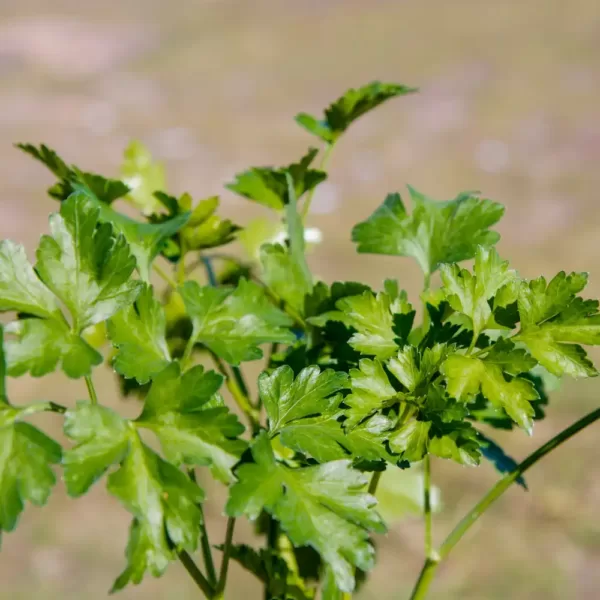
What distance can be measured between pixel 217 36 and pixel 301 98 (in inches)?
34.3

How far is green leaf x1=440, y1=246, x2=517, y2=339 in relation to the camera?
0.44m

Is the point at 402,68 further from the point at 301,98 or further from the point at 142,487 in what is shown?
the point at 142,487

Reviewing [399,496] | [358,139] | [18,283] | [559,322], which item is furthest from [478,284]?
[358,139]

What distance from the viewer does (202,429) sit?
1.29 ft

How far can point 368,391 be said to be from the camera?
420mm

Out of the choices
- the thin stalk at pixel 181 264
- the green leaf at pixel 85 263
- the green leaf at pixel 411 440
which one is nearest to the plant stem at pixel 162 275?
the thin stalk at pixel 181 264

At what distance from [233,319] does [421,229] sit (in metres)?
0.18

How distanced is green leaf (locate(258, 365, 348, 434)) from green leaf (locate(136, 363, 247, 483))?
0.03 metres

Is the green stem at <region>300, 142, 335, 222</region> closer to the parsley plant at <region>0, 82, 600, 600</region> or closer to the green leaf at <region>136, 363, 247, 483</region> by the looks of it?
the parsley plant at <region>0, 82, 600, 600</region>

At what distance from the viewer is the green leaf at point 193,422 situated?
388 mm

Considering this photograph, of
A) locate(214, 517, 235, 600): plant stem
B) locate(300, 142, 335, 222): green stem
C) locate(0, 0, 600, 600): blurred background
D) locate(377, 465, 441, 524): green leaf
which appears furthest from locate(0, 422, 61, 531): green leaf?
locate(0, 0, 600, 600): blurred background

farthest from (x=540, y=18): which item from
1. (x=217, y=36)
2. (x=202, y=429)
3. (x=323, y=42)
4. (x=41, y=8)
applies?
(x=202, y=429)

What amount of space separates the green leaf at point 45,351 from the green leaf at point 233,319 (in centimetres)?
10

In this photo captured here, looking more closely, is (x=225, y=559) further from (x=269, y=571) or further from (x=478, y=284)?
(x=478, y=284)
